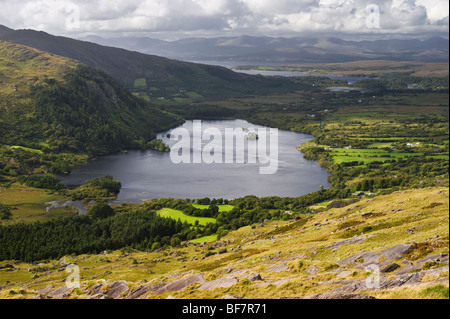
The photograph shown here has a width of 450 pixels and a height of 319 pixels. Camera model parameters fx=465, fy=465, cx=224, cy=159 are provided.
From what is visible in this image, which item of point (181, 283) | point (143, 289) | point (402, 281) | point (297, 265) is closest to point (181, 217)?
point (143, 289)

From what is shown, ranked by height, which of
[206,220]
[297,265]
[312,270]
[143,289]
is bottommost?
[206,220]

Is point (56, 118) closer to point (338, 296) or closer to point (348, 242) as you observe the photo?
point (348, 242)

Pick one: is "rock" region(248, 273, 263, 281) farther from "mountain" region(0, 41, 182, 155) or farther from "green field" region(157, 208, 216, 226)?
"mountain" region(0, 41, 182, 155)

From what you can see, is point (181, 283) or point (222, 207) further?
point (222, 207)

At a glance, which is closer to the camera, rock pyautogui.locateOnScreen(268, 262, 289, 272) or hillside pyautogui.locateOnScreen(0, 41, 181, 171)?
rock pyautogui.locateOnScreen(268, 262, 289, 272)

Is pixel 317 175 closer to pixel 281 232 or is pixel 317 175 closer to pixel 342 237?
pixel 281 232

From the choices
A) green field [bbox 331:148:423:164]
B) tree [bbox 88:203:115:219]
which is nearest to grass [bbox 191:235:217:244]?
tree [bbox 88:203:115:219]
